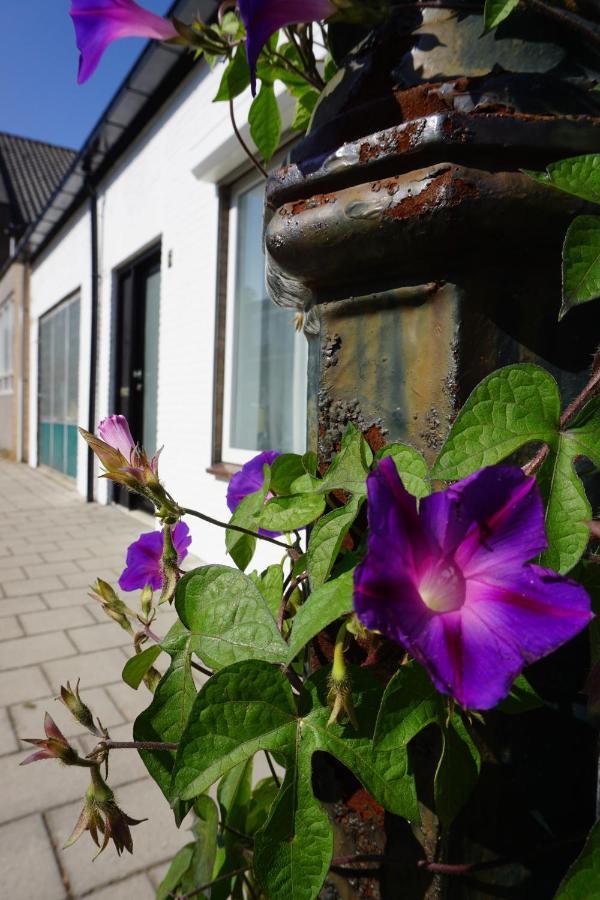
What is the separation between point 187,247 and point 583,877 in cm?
507

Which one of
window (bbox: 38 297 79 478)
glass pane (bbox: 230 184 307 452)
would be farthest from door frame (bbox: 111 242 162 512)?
glass pane (bbox: 230 184 307 452)

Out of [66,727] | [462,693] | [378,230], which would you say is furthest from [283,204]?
[66,727]

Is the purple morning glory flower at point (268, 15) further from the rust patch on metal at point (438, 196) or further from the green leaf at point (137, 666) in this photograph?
the green leaf at point (137, 666)

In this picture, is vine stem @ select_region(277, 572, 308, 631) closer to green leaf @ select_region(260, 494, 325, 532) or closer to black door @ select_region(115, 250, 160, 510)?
green leaf @ select_region(260, 494, 325, 532)

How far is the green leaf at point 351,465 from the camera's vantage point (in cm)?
60

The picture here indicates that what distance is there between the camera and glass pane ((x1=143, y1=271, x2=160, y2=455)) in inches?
250

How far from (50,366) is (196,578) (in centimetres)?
1087

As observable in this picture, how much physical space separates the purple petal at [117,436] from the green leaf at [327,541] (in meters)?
0.23

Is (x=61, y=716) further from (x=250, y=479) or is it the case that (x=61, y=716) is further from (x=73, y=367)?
(x=73, y=367)

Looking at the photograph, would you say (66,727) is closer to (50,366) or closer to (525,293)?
(525,293)

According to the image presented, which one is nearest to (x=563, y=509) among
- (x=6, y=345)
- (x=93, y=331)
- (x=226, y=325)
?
(x=226, y=325)

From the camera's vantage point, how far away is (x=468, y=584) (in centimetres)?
43

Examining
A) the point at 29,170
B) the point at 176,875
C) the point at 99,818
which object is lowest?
the point at 176,875

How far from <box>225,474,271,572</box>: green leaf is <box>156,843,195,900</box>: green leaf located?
22.1 inches
